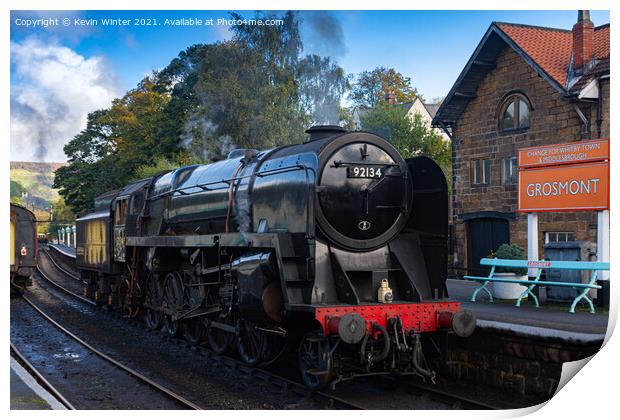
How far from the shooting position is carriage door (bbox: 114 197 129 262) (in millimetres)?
13203

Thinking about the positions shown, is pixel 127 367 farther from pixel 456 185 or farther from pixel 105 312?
pixel 456 185

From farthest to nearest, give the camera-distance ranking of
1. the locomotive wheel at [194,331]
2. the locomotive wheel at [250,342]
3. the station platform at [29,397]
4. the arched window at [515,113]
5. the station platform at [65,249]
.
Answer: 1. the station platform at [65,249]
2. the arched window at [515,113]
3. the locomotive wheel at [194,331]
4. the locomotive wheel at [250,342]
5. the station platform at [29,397]

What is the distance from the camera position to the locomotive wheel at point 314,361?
689 centimetres

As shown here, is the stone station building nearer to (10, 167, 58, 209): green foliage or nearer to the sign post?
the sign post

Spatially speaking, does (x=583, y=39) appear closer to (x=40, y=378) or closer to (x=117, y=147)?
(x=40, y=378)

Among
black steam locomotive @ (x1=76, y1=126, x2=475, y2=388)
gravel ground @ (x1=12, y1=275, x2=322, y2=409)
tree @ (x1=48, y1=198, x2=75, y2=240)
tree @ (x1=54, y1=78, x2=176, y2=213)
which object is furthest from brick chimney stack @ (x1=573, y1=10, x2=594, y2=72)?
tree @ (x1=48, y1=198, x2=75, y2=240)

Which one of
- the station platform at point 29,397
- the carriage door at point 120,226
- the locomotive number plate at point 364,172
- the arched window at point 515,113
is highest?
the arched window at point 515,113

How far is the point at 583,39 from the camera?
494 inches

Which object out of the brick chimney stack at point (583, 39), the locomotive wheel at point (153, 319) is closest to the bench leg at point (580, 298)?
the brick chimney stack at point (583, 39)

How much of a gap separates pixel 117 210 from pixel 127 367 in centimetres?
556

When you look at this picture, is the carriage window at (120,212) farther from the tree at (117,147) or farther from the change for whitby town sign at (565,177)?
the change for whitby town sign at (565,177)

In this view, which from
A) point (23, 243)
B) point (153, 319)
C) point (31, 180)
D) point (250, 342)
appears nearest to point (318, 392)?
point (250, 342)

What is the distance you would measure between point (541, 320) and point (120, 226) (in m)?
8.41

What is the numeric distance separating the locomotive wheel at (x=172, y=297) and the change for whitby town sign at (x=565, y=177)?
5.44 m
